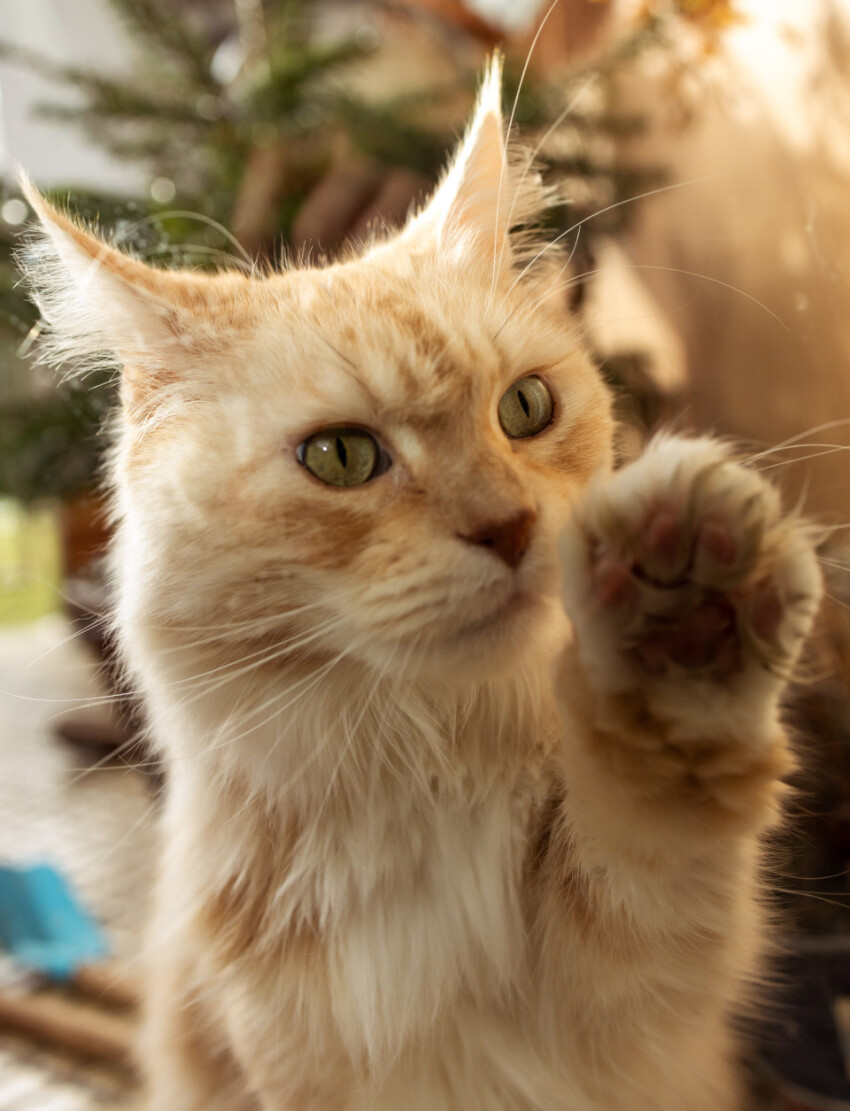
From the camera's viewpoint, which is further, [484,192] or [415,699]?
[484,192]

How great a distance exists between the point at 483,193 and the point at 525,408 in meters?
0.26

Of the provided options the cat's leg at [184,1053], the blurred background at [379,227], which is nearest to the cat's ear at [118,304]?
the blurred background at [379,227]

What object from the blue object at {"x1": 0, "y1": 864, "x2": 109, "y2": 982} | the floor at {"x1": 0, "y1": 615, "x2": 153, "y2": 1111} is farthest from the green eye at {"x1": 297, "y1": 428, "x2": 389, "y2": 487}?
the blue object at {"x1": 0, "y1": 864, "x2": 109, "y2": 982}

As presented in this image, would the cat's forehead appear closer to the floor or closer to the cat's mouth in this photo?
the cat's mouth

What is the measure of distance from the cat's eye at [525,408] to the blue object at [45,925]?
89 centimetres

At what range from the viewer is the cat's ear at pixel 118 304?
0.61 meters

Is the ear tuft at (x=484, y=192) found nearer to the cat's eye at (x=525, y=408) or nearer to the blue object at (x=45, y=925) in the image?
the cat's eye at (x=525, y=408)

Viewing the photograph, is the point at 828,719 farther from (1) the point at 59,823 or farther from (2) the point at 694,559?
(1) the point at 59,823

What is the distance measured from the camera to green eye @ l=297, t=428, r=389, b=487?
1.88 ft

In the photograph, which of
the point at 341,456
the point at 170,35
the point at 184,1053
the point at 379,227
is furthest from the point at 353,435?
the point at 170,35

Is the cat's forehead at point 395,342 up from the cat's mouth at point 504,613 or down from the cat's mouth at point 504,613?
up

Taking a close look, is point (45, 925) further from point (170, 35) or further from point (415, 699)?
point (170, 35)

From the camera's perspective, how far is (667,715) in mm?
443

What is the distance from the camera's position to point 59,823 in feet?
3.75
